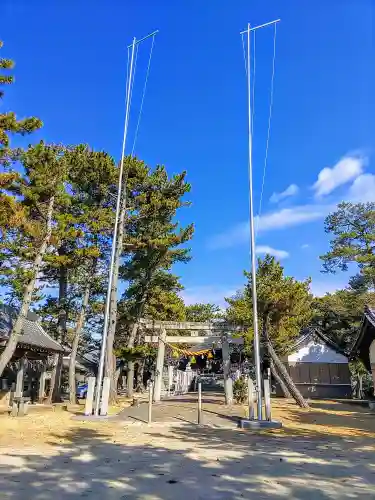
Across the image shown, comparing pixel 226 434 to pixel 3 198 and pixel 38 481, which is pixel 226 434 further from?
pixel 3 198

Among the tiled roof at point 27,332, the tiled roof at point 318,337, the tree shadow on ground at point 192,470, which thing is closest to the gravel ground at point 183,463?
the tree shadow on ground at point 192,470

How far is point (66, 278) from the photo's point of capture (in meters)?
23.5

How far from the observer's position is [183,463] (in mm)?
6312

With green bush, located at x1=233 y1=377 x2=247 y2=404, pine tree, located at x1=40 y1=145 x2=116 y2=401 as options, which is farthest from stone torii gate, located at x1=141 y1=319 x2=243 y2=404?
pine tree, located at x1=40 y1=145 x2=116 y2=401

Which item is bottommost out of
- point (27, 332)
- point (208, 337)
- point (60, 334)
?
Answer: point (27, 332)

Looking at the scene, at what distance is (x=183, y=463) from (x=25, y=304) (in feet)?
34.4

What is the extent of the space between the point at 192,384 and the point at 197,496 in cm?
3904

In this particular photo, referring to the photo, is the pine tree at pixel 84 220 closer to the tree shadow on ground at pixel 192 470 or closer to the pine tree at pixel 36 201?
A: the pine tree at pixel 36 201

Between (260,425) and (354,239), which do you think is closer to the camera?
(260,425)

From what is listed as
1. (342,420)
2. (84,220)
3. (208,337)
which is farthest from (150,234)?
(342,420)

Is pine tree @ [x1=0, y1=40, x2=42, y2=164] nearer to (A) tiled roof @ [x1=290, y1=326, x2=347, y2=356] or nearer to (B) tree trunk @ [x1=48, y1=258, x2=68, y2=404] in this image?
(B) tree trunk @ [x1=48, y1=258, x2=68, y2=404]

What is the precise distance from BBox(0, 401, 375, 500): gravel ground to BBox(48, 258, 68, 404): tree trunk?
11.0m

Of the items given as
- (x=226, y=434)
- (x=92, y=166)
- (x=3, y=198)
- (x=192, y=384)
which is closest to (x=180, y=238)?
(x=92, y=166)

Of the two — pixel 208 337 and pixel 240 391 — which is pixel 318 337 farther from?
pixel 208 337
